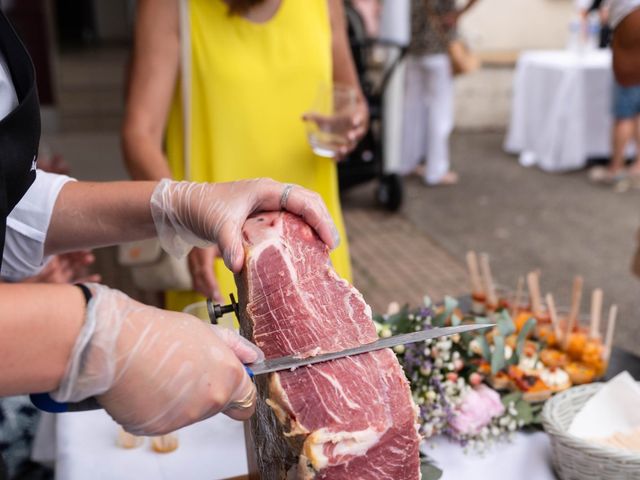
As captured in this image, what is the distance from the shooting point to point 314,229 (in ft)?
4.38

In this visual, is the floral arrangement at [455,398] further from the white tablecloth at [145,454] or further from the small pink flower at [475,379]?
the white tablecloth at [145,454]

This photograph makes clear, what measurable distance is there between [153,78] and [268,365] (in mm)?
1266

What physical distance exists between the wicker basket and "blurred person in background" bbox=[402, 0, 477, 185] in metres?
5.42

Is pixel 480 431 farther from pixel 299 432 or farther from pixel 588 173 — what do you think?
pixel 588 173

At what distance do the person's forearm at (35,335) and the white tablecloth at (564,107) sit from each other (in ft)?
23.9

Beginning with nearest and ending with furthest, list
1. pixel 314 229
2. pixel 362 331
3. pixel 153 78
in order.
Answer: pixel 362 331
pixel 314 229
pixel 153 78

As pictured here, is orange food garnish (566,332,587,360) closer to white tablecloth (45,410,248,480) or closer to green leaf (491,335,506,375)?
green leaf (491,335,506,375)

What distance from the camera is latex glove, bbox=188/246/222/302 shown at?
77.9 inches

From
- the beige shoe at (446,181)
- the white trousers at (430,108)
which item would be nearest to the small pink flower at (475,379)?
the white trousers at (430,108)

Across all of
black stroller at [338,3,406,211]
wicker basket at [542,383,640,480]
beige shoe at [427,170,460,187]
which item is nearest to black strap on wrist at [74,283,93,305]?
wicker basket at [542,383,640,480]

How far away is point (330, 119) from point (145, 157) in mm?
574

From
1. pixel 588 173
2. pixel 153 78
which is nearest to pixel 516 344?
pixel 153 78

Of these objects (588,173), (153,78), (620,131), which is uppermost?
(153,78)

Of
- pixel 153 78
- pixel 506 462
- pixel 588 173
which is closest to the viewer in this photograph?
pixel 506 462
